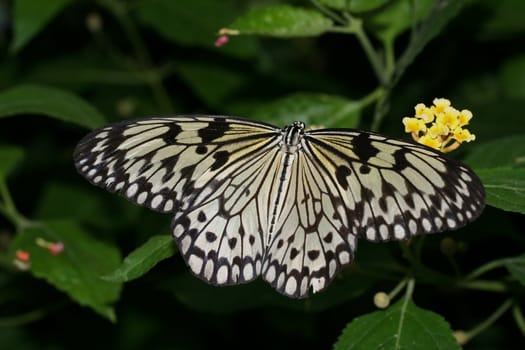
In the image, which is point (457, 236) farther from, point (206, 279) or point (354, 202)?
point (206, 279)

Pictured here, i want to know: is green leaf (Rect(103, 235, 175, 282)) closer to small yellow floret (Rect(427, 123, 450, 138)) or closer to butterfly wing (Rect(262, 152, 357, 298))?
butterfly wing (Rect(262, 152, 357, 298))

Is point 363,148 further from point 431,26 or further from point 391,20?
point 391,20

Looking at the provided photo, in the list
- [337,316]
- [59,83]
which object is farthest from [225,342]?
[59,83]

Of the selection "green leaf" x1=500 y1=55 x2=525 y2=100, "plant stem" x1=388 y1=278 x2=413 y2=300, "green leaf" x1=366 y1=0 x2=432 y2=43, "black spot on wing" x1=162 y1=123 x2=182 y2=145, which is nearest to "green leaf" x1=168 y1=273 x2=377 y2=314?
"plant stem" x1=388 y1=278 x2=413 y2=300

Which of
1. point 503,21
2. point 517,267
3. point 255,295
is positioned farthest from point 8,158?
point 503,21

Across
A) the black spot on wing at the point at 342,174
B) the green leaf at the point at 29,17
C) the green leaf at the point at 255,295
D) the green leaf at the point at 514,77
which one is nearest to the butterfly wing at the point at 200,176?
the black spot on wing at the point at 342,174

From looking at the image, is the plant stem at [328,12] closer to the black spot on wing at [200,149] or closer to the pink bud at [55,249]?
the black spot on wing at [200,149]
